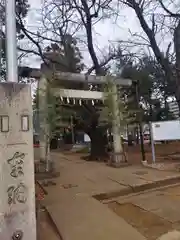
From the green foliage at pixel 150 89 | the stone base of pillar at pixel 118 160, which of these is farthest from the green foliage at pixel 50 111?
the green foliage at pixel 150 89

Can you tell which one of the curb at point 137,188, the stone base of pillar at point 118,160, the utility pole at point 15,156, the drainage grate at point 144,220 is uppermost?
the utility pole at point 15,156

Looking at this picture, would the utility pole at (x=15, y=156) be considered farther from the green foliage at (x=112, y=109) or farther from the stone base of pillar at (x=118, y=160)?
the green foliage at (x=112, y=109)

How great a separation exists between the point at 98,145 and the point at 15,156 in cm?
1294

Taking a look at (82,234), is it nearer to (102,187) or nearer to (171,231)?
(171,231)

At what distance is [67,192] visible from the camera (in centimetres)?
707

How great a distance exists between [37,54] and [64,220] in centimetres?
1181

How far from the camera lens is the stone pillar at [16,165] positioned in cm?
341

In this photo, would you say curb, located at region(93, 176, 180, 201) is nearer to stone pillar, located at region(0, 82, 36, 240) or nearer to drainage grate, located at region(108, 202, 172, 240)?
drainage grate, located at region(108, 202, 172, 240)

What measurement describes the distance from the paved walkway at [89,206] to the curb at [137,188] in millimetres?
73

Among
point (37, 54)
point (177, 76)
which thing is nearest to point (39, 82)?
point (37, 54)

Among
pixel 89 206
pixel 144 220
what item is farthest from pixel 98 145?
pixel 144 220

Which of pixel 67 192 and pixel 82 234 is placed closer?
pixel 82 234

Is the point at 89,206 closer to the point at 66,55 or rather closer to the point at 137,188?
the point at 137,188

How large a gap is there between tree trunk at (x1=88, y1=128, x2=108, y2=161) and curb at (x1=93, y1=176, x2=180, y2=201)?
8044 millimetres
